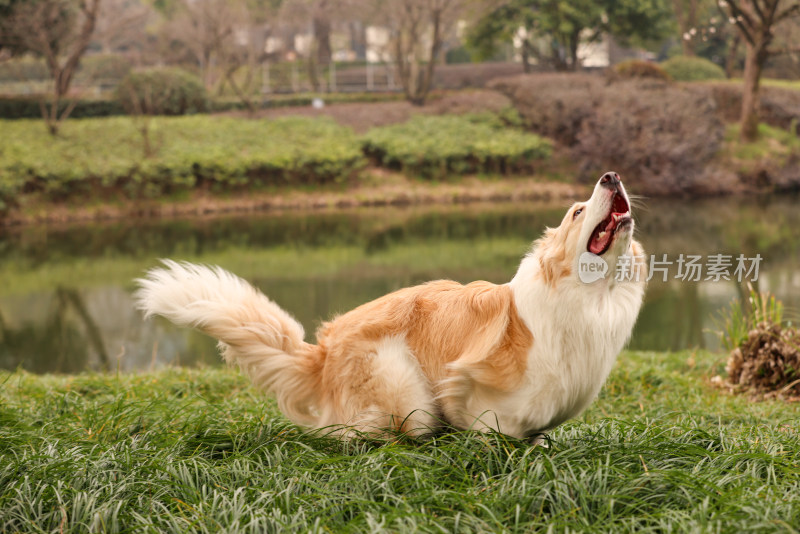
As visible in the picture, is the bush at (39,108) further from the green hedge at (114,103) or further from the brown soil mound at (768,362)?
the brown soil mound at (768,362)

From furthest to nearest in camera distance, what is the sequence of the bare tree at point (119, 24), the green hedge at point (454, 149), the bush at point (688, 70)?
the bush at point (688, 70) < the bare tree at point (119, 24) < the green hedge at point (454, 149)

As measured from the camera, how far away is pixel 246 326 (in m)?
3.08

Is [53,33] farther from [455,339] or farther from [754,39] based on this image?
[455,339]

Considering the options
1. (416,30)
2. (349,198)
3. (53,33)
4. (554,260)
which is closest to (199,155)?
(349,198)

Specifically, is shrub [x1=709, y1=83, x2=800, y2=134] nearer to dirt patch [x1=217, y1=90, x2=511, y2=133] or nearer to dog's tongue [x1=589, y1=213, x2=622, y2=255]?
dirt patch [x1=217, y1=90, x2=511, y2=133]

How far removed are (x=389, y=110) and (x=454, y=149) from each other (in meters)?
4.14

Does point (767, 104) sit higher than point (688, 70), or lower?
lower

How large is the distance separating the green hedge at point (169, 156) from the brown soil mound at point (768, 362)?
13.7m

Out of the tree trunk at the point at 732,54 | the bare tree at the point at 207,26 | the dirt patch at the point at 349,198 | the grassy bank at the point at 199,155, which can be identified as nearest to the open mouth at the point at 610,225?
the dirt patch at the point at 349,198

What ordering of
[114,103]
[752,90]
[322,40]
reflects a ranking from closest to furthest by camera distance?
[752,90], [114,103], [322,40]

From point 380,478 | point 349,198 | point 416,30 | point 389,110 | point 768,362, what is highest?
point 416,30

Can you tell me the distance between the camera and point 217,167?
663 inches

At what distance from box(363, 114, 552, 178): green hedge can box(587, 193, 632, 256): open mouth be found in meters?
15.7

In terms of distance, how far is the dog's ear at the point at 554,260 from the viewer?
8.50 feet
